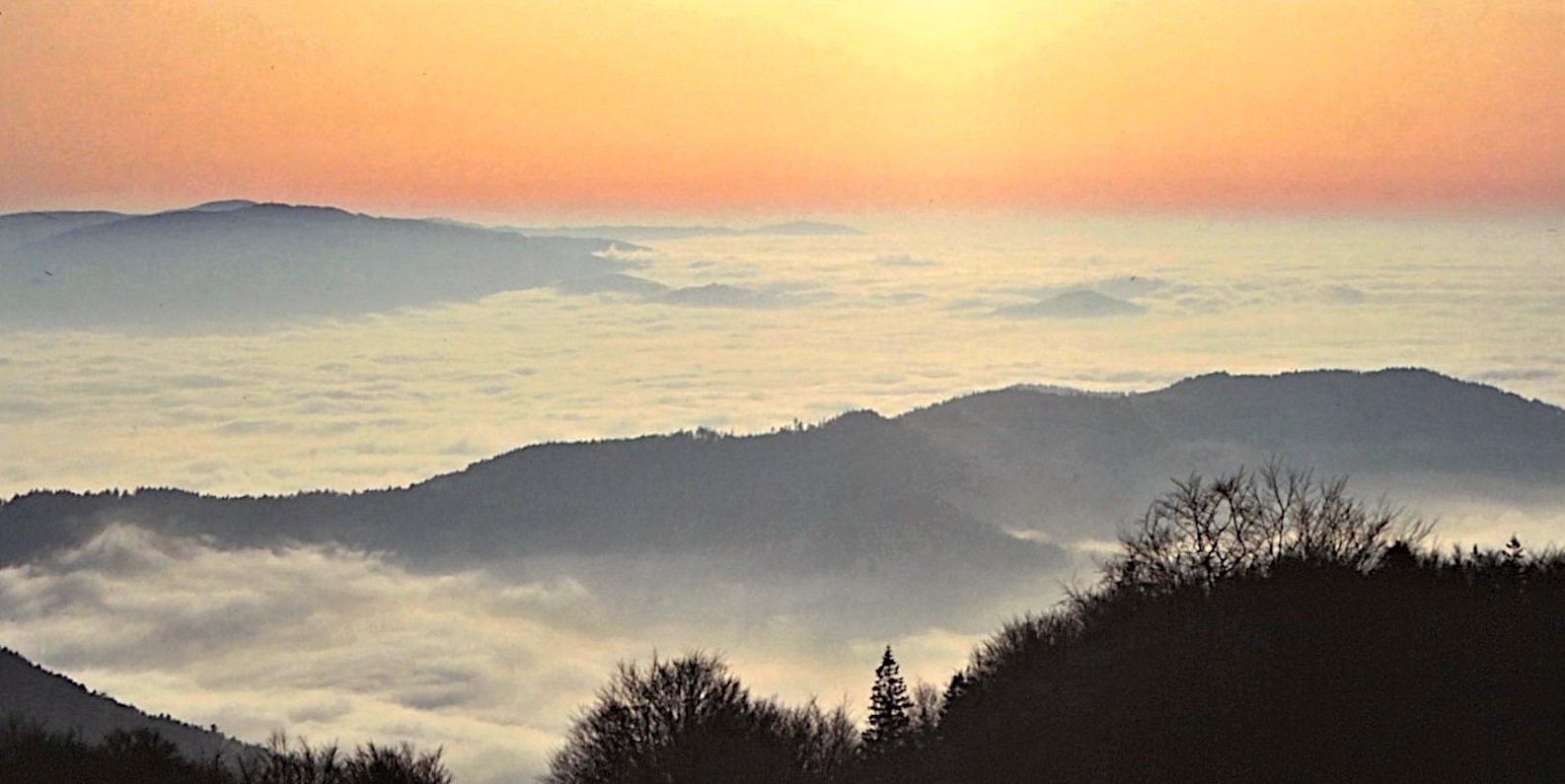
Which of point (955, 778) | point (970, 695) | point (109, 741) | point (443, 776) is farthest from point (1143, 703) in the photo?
point (109, 741)

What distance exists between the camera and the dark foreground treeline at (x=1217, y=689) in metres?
35.7

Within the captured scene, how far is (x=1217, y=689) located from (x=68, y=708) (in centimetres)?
12961

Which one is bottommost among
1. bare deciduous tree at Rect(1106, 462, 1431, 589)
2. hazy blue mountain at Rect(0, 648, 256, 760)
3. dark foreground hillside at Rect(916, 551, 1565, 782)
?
dark foreground hillside at Rect(916, 551, 1565, 782)

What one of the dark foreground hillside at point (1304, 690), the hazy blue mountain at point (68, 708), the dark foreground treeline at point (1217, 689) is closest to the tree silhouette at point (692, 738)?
the dark foreground treeline at point (1217, 689)

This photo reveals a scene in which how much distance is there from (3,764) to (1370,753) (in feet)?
169

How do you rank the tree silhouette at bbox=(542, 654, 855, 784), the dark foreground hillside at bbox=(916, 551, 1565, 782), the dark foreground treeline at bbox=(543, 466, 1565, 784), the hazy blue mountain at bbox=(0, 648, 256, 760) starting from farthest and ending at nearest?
the hazy blue mountain at bbox=(0, 648, 256, 760), the tree silhouette at bbox=(542, 654, 855, 784), the dark foreground treeline at bbox=(543, 466, 1565, 784), the dark foreground hillside at bbox=(916, 551, 1565, 782)

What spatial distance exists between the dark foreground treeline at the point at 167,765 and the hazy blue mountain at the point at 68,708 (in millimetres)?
63936

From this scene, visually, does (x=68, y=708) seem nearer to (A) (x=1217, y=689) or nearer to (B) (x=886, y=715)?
(B) (x=886, y=715)

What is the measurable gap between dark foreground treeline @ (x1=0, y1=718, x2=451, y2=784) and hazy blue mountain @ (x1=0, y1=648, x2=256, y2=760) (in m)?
63.9

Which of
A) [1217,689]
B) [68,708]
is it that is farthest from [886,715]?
A: [68,708]

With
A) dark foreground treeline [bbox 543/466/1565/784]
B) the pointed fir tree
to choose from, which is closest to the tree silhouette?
dark foreground treeline [bbox 543/466/1565/784]

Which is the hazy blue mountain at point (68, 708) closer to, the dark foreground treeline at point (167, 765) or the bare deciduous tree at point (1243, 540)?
the dark foreground treeline at point (167, 765)

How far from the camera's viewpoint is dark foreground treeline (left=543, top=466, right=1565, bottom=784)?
117 feet

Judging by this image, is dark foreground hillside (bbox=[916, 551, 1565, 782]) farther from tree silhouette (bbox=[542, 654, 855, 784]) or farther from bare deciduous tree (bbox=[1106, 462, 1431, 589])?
tree silhouette (bbox=[542, 654, 855, 784])
